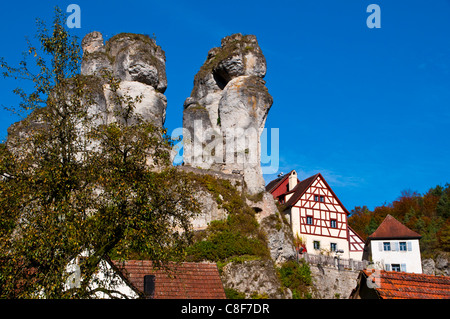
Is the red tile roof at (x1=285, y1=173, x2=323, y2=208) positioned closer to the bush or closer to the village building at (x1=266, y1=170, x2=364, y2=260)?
the village building at (x1=266, y1=170, x2=364, y2=260)

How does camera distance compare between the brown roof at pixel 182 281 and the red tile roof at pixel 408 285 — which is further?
the brown roof at pixel 182 281

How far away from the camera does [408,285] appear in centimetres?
1347

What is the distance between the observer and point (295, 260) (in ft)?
121

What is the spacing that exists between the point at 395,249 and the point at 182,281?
29.7 metres

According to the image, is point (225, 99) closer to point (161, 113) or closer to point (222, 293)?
point (161, 113)

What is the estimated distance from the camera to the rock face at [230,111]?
40.4 meters

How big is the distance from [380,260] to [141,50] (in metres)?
27.4

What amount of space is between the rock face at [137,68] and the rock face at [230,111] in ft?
13.8

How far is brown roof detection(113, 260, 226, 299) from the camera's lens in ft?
68.2

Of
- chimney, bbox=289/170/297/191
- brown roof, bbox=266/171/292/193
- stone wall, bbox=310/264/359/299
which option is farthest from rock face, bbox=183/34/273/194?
chimney, bbox=289/170/297/191

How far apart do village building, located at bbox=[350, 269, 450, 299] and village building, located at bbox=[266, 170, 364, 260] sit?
1114 inches

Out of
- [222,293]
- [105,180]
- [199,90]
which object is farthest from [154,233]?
[199,90]

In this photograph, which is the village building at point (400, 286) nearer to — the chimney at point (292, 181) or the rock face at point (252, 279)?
the rock face at point (252, 279)

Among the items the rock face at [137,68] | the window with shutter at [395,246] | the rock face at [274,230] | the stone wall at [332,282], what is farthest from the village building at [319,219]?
the rock face at [137,68]
